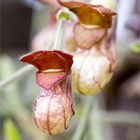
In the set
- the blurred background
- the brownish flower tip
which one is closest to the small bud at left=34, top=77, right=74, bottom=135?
the brownish flower tip

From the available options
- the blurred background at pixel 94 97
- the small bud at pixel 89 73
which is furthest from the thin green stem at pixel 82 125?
the small bud at pixel 89 73

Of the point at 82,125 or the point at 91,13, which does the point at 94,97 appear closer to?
the point at 82,125

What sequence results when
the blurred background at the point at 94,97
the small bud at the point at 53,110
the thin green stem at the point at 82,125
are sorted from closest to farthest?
the small bud at the point at 53,110
the thin green stem at the point at 82,125
the blurred background at the point at 94,97

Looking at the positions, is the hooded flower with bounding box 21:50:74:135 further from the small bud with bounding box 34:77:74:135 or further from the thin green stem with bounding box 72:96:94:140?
the thin green stem with bounding box 72:96:94:140

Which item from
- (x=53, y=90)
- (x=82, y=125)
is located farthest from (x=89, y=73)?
(x=82, y=125)

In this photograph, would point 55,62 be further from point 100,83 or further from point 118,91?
A: point 118,91

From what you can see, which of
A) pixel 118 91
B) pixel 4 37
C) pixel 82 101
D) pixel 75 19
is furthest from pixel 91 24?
pixel 4 37

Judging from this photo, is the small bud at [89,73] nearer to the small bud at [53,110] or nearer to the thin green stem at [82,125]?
the small bud at [53,110]
